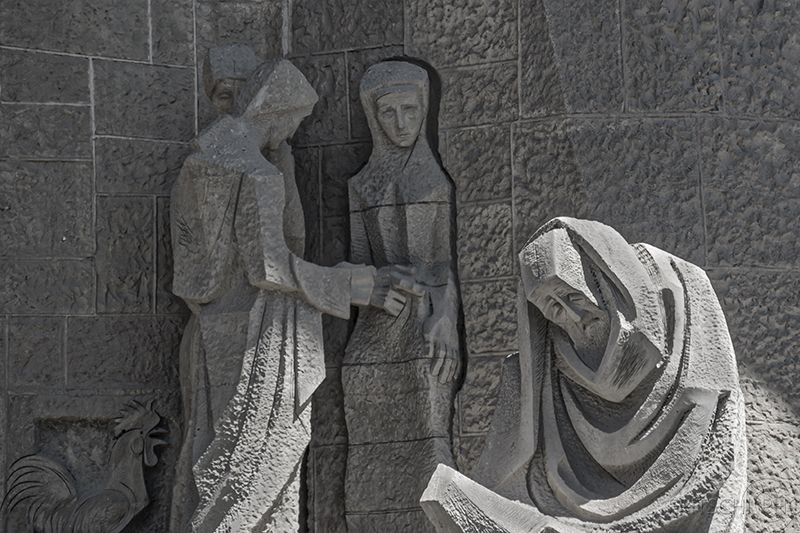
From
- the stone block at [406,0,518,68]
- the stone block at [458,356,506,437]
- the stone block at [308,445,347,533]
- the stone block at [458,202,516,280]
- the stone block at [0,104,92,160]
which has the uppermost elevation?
the stone block at [406,0,518,68]

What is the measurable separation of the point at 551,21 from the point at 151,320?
171 centimetres

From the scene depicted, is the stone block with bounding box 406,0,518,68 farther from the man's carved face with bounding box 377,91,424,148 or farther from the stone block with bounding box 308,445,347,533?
the stone block with bounding box 308,445,347,533

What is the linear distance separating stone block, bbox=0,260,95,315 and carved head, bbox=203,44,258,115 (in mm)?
723

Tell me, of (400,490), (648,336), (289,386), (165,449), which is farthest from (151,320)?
(648,336)

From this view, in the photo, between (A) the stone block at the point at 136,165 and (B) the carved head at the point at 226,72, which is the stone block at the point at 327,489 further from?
(B) the carved head at the point at 226,72

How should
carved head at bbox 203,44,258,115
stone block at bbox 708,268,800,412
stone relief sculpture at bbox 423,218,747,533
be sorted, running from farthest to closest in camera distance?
carved head at bbox 203,44,258,115, stone block at bbox 708,268,800,412, stone relief sculpture at bbox 423,218,747,533

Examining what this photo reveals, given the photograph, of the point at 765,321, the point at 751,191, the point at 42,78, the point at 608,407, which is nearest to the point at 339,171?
the point at 42,78

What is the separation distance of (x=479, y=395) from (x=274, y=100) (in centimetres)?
119

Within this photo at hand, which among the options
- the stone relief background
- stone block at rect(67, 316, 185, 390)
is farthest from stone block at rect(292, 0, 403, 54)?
stone block at rect(67, 316, 185, 390)

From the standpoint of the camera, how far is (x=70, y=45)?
4.88 meters

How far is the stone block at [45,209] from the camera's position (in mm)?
4746

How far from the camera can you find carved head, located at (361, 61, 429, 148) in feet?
15.7

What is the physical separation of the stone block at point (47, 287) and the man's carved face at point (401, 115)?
1137 mm

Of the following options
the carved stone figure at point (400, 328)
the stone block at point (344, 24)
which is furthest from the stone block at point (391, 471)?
the stone block at point (344, 24)
